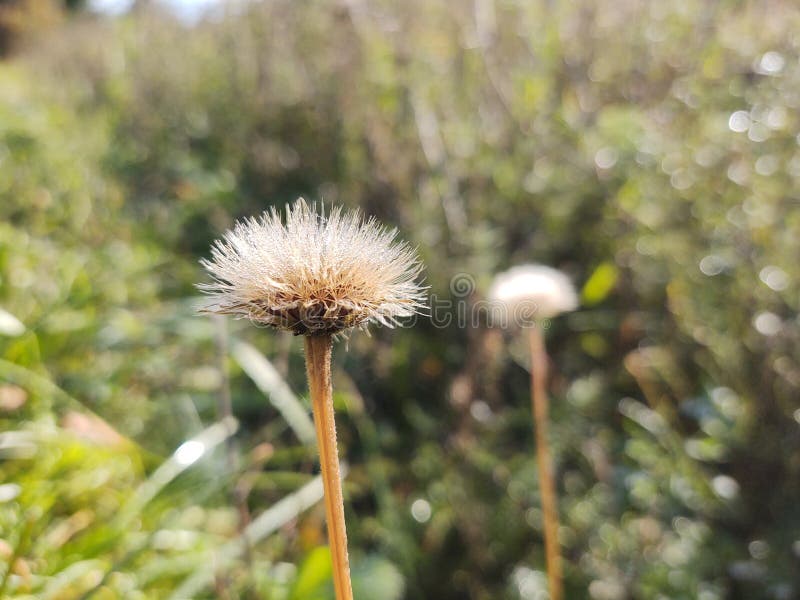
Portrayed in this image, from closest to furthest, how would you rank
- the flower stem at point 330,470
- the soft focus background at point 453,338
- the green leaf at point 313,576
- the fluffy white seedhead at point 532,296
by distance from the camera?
1. the flower stem at point 330,470
2. the green leaf at point 313,576
3. the soft focus background at point 453,338
4. the fluffy white seedhead at point 532,296

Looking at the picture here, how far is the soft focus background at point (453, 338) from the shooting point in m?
1.63

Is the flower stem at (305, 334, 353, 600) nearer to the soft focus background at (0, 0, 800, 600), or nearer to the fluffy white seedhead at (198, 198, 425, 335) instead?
the fluffy white seedhead at (198, 198, 425, 335)

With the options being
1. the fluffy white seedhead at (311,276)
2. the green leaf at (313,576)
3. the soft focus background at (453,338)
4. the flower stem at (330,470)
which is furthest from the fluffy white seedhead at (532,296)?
the flower stem at (330,470)

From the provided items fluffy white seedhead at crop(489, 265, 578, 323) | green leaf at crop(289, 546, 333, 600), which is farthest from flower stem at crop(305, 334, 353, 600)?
fluffy white seedhead at crop(489, 265, 578, 323)

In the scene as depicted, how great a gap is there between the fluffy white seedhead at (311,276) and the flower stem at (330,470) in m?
0.04

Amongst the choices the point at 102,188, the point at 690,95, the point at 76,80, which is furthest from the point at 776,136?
the point at 76,80

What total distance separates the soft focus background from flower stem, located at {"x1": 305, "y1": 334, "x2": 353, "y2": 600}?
696mm

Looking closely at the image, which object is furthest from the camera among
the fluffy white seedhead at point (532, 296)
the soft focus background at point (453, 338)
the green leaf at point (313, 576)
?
the fluffy white seedhead at point (532, 296)

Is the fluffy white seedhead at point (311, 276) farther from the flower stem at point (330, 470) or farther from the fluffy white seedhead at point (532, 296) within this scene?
the fluffy white seedhead at point (532, 296)

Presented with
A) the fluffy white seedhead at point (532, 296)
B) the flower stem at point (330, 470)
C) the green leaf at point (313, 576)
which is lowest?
the flower stem at point (330, 470)

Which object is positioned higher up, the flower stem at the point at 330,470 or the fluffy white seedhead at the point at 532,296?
the fluffy white seedhead at the point at 532,296

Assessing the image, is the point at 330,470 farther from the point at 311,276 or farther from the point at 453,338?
the point at 453,338

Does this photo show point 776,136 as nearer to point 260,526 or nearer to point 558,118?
point 558,118

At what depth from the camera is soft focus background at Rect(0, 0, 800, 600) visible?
1.63 m
